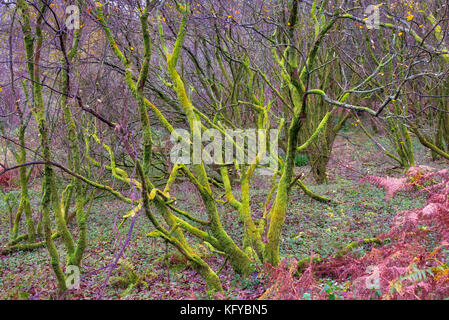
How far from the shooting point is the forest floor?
178 inches

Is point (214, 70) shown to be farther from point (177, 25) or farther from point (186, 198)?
point (186, 198)

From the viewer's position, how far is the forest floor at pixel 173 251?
4523 mm

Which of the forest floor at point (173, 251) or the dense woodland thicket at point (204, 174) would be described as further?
the forest floor at point (173, 251)

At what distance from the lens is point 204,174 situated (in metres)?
4.82

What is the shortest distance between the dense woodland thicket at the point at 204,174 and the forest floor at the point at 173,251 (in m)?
0.04

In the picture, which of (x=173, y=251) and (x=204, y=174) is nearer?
(x=204, y=174)

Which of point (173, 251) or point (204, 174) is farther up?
point (204, 174)

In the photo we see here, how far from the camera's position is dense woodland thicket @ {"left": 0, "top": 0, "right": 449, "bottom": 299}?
3632mm

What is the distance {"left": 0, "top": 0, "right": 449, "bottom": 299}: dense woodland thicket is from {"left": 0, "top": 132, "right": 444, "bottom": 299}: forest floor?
1.6 inches

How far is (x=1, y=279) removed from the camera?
17.0 feet

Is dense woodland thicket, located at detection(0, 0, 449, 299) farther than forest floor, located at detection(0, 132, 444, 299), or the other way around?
forest floor, located at detection(0, 132, 444, 299)

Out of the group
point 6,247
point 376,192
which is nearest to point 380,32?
point 376,192

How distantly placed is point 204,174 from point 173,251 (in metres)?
2.02
